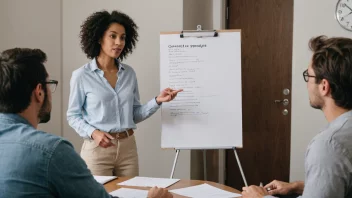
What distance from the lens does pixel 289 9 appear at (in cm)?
356

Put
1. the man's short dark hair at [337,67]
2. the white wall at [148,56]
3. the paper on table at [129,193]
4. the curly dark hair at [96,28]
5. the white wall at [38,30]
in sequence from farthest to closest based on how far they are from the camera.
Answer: the white wall at [148,56] → the white wall at [38,30] → the curly dark hair at [96,28] → the paper on table at [129,193] → the man's short dark hair at [337,67]

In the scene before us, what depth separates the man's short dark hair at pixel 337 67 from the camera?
1.32 metres

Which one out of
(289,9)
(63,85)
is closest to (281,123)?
(289,9)

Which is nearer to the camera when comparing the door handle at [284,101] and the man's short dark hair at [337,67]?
the man's short dark hair at [337,67]

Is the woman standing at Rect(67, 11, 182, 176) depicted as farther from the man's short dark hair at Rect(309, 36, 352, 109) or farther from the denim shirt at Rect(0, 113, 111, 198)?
the man's short dark hair at Rect(309, 36, 352, 109)

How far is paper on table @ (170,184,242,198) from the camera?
1.80 m

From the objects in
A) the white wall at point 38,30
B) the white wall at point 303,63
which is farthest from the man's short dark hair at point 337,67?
the white wall at point 38,30

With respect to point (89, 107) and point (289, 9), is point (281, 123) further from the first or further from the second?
point (89, 107)

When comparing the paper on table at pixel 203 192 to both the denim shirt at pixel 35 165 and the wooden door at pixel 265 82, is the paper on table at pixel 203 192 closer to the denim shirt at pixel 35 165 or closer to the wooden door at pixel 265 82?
the denim shirt at pixel 35 165

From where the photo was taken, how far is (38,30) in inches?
135

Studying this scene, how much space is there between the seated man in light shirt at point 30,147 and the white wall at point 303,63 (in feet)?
8.33

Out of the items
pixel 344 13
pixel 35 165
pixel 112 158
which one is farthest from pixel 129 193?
pixel 344 13

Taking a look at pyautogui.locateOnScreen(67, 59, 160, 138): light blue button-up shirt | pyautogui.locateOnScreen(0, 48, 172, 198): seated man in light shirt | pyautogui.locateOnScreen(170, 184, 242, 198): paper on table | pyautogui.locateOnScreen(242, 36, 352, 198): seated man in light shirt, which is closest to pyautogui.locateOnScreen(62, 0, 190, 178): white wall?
pyautogui.locateOnScreen(67, 59, 160, 138): light blue button-up shirt

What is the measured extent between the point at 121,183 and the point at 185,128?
0.91 metres
